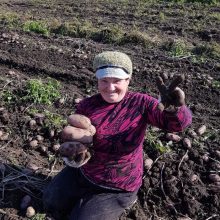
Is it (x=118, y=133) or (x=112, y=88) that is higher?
(x=112, y=88)

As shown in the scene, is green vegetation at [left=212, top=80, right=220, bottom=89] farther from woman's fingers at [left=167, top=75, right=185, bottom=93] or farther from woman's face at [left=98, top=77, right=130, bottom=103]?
woman's fingers at [left=167, top=75, right=185, bottom=93]

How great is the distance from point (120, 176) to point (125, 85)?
52cm

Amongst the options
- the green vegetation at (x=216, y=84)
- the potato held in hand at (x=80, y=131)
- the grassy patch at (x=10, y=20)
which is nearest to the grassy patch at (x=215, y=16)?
the green vegetation at (x=216, y=84)

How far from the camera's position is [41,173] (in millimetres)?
3027

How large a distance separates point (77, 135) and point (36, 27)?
4.20 metres

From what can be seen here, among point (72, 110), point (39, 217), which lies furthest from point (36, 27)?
point (39, 217)

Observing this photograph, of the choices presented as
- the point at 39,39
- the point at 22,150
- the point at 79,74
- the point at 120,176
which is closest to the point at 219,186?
the point at 120,176

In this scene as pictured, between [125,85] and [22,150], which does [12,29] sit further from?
[125,85]

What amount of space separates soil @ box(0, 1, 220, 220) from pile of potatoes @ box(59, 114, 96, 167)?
23.1 inches

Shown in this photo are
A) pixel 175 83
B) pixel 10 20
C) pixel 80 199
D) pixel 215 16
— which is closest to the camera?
pixel 175 83

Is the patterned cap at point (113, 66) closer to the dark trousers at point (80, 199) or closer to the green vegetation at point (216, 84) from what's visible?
the dark trousers at point (80, 199)

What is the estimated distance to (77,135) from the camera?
7.74ft

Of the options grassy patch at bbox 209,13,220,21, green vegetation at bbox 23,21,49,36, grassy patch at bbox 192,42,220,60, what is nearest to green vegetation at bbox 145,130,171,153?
grassy patch at bbox 192,42,220,60

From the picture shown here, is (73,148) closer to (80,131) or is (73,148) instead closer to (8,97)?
(80,131)
